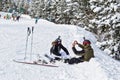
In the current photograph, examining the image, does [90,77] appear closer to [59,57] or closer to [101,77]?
[101,77]

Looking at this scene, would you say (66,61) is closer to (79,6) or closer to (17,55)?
(17,55)

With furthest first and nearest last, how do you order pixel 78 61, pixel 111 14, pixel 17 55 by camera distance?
1. pixel 111 14
2. pixel 17 55
3. pixel 78 61

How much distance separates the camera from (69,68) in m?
14.1

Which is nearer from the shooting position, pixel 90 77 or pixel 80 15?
pixel 90 77

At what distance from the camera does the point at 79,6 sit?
5025 centimetres

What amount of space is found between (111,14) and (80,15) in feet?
80.1

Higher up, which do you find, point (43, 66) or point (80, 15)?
point (43, 66)

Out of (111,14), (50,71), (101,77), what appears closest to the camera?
(101,77)

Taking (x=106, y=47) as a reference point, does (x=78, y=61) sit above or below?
above

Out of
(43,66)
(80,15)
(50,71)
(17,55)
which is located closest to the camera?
(50,71)

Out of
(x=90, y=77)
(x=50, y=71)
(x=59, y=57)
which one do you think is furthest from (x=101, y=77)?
(x=59, y=57)

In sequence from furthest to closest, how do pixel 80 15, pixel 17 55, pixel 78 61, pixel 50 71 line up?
pixel 80 15
pixel 17 55
pixel 78 61
pixel 50 71

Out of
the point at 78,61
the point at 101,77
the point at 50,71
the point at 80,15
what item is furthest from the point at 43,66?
the point at 80,15

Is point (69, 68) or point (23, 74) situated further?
point (69, 68)
